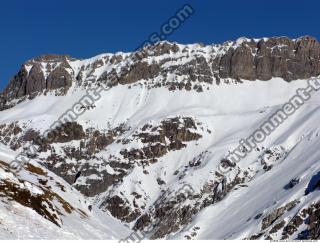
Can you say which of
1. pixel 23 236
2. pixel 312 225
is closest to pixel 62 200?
pixel 23 236

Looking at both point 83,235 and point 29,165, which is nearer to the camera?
point 83,235

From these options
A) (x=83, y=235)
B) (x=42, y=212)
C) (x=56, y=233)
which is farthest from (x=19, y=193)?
(x=56, y=233)

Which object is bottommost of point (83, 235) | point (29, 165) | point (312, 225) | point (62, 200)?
point (312, 225)

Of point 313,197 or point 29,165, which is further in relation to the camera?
point 313,197

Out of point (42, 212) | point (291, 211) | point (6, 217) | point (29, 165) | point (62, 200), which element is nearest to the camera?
point (6, 217)

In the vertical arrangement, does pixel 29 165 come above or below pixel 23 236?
above

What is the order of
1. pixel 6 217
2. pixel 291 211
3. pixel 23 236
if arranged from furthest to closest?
pixel 291 211 < pixel 6 217 < pixel 23 236

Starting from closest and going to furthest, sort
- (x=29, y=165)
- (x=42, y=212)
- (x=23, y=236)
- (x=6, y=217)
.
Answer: (x=23, y=236) < (x=6, y=217) < (x=42, y=212) < (x=29, y=165)

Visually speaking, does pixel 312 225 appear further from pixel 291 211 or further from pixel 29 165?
pixel 29 165

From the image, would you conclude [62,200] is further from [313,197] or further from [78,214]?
[313,197]
